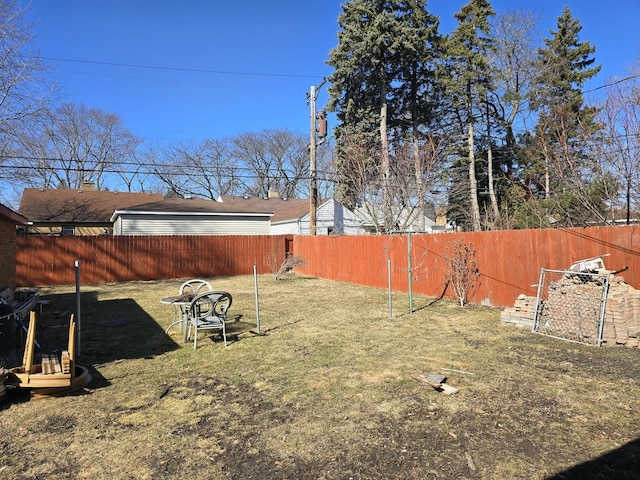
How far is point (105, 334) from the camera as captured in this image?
23.5 ft

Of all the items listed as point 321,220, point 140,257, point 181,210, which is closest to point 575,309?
point 140,257

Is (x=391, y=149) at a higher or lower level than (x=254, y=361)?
higher

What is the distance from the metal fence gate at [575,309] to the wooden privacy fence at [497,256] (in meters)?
0.72

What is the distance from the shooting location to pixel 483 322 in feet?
24.8

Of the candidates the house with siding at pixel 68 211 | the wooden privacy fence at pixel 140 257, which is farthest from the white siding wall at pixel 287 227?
the house with siding at pixel 68 211

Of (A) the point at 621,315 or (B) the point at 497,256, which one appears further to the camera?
(B) the point at 497,256

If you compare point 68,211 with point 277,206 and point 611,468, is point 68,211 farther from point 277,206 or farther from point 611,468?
point 611,468

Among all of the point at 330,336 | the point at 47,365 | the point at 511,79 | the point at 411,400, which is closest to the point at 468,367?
the point at 411,400

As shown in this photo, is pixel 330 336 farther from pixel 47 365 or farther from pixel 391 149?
pixel 391 149

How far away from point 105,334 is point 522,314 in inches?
286

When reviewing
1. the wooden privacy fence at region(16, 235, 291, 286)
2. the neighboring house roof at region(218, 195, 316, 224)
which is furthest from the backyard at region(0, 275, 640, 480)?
the neighboring house roof at region(218, 195, 316, 224)

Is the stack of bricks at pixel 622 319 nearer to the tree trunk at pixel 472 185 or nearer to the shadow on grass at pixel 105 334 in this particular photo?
the shadow on grass at pixel 105 334

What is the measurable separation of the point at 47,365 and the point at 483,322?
22.2ft

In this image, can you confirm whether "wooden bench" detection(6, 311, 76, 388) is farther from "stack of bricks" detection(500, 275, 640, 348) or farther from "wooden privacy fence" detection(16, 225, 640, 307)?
"stack of bricks" detection(500, 275, 640, 348)
